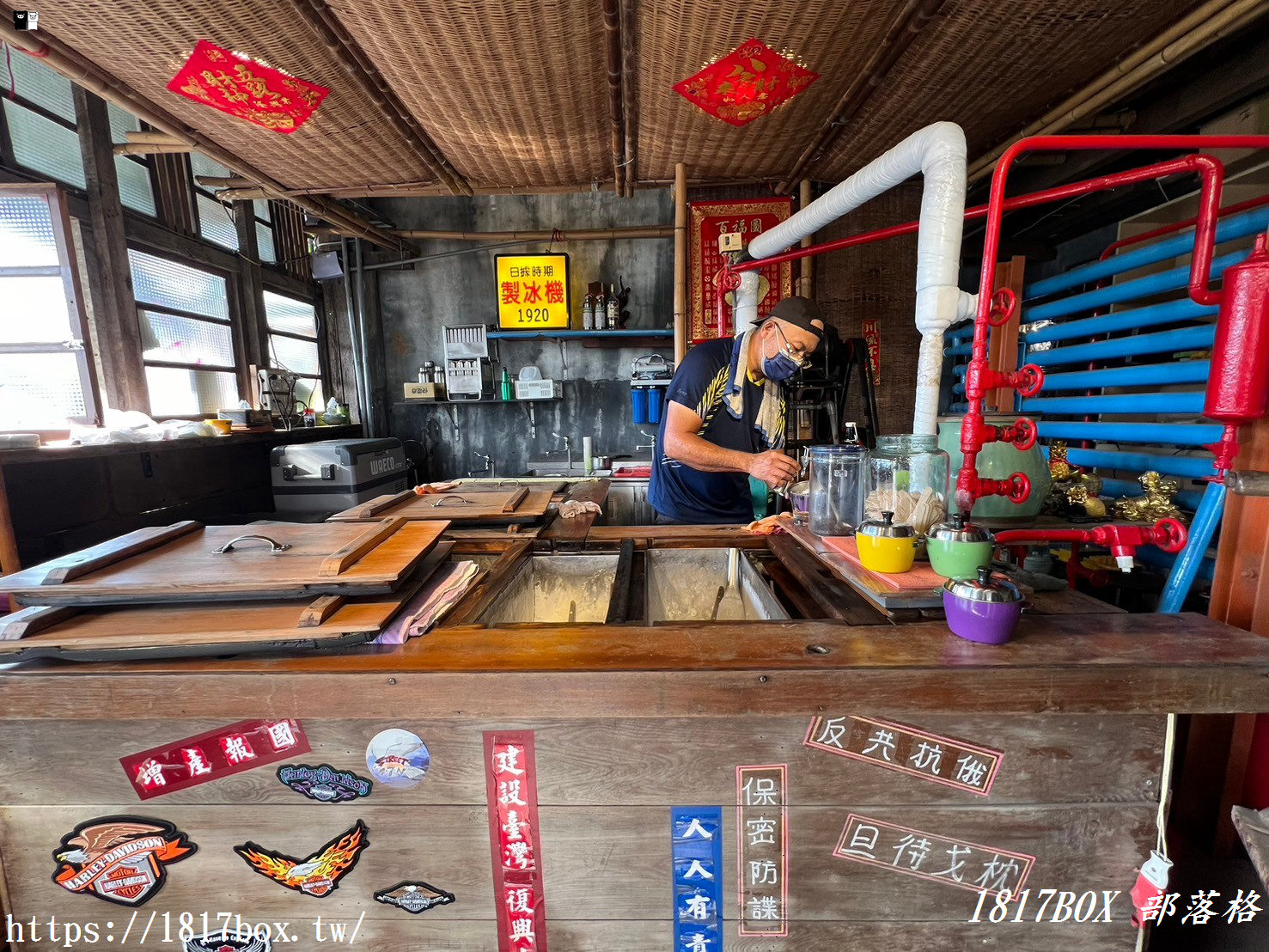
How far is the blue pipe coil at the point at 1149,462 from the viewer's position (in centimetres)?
183

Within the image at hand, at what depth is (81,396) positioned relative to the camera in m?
3.83

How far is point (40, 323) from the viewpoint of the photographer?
12.1 feet

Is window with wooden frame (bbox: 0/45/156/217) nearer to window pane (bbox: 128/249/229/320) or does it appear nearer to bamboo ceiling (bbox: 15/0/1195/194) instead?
window pane (bbox: 128/249/229/320)

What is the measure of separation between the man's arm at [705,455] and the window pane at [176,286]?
465 cm

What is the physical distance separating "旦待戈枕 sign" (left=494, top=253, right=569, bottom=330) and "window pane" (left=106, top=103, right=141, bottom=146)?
3004 millimetres

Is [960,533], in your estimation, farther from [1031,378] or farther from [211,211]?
[211,211]

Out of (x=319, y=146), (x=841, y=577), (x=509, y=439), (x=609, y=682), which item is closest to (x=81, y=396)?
(x=319, y=146)

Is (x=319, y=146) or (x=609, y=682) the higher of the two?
(x=319, y=146)

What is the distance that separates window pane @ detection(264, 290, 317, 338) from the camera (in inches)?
229

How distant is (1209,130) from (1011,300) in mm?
2990

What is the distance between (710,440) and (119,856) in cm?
233

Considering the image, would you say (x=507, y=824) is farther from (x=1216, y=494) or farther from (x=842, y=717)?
(x=1216, y=494)

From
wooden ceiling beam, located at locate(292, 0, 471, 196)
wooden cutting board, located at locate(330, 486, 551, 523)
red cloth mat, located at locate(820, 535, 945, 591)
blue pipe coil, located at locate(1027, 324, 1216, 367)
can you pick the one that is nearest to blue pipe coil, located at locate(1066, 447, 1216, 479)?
blue pipe coil, located at locate(1027, 324, 1216, 367)

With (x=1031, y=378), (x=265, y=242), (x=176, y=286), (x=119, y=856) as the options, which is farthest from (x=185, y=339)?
(x=1031, y=378)
